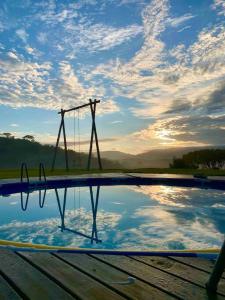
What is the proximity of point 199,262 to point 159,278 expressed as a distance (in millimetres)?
509

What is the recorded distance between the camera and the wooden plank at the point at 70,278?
6.52 ft

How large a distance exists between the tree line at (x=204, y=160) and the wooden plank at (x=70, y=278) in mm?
16613

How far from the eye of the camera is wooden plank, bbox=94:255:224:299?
198 centimetres

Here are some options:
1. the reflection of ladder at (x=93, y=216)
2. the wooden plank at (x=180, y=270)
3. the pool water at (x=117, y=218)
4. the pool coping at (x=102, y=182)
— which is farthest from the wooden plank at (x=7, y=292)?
the pool coping at (x=102, y=182)

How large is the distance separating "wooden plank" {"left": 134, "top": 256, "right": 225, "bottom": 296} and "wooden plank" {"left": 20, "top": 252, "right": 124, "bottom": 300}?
0.59m

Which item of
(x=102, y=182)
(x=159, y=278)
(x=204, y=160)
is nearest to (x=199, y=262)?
(x=159, y=278)

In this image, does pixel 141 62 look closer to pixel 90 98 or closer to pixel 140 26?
pixel 140 26

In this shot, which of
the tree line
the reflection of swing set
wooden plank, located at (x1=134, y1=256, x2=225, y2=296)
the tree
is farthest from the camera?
the tree

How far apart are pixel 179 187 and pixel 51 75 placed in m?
7.88

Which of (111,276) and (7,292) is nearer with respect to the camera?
(7,292)

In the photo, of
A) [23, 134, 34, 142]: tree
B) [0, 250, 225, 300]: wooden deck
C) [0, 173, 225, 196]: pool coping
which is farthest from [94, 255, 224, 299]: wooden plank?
[23, 134, 34, 142]: tree

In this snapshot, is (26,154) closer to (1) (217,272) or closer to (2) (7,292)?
(2) (7,292)

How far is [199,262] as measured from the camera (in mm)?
2533

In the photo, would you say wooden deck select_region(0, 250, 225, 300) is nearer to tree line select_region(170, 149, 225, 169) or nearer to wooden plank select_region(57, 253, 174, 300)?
wooden plank select_region(57, 253, 174, 300)
